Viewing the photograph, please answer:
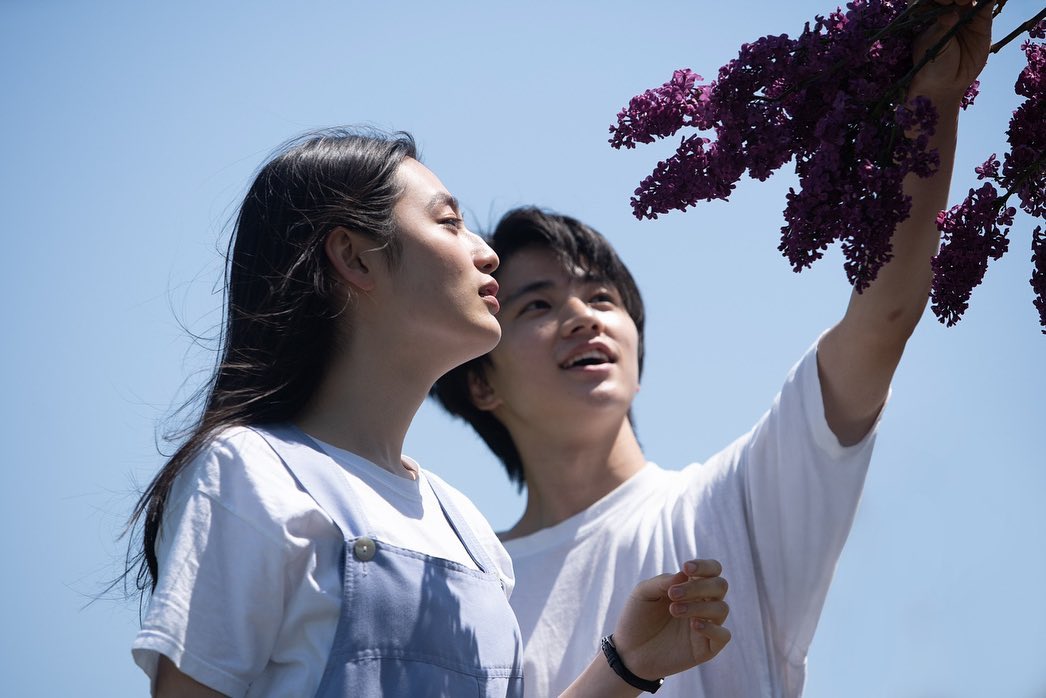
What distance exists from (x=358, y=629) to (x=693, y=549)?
3.75 ft

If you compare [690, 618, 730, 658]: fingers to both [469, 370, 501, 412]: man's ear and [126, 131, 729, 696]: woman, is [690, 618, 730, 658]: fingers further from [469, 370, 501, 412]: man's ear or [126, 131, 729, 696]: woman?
[469, 370, 501, 412]: man's ear

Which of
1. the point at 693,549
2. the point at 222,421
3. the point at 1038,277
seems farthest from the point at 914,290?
the point at 222,421

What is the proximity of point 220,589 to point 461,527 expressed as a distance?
628 mm

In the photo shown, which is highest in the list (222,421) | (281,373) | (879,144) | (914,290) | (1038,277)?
(914,290)

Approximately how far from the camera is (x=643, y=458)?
11.1 ft

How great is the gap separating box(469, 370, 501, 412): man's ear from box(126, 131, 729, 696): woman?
113 cm

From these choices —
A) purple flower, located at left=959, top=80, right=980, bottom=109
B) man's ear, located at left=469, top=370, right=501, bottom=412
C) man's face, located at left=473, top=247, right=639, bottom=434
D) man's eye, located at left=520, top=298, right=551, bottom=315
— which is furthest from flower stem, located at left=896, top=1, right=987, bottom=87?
man's ear, located at left=469, top=370, right=501, bottom=412

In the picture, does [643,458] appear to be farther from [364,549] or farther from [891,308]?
[364,549]

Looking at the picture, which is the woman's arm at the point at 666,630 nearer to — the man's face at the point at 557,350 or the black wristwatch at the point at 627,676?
the black wristwatch at the point at 627,676

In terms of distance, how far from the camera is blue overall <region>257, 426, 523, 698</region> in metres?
1.77

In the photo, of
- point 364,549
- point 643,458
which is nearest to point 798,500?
point 643,458

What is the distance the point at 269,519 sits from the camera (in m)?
1.74

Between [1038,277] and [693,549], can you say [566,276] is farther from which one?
[1038,277]

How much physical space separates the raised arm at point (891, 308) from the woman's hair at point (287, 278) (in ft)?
3.03
